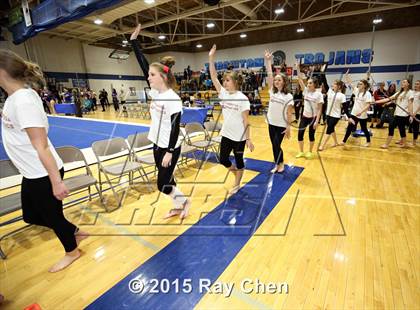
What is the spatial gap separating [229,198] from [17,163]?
2.32 meters

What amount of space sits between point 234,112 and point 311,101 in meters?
2.36

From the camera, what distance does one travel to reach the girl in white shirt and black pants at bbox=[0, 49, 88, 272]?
140 centimetres

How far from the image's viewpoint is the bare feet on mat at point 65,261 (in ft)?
6.52

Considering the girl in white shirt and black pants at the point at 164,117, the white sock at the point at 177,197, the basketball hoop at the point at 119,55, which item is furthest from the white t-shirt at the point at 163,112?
the basketball hoop at the point at 119,55

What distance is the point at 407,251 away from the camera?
2.14 metres

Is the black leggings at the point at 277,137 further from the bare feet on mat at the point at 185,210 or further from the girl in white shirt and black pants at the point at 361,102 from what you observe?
the girl in white shirt and black pants at the point at 361,102

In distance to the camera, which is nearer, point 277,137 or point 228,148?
point 228,148

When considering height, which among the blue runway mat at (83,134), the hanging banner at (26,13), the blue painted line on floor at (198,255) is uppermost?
the hanging banner at (26,13)

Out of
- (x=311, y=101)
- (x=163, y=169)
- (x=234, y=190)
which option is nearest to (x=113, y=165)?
(x=163, y=169)

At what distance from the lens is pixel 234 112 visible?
2793mm

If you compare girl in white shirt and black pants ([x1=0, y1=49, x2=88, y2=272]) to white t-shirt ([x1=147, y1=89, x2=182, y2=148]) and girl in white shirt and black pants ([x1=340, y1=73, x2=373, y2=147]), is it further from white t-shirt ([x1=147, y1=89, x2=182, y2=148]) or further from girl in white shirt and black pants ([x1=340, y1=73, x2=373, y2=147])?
girl in white shirt and black pants ([x1=340, y1=73, x2=373, y2=147])

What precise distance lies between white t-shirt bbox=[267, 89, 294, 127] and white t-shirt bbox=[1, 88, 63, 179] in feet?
9.93

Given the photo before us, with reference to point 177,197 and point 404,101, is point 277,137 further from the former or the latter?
point 404,101

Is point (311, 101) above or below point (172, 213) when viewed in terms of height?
above
